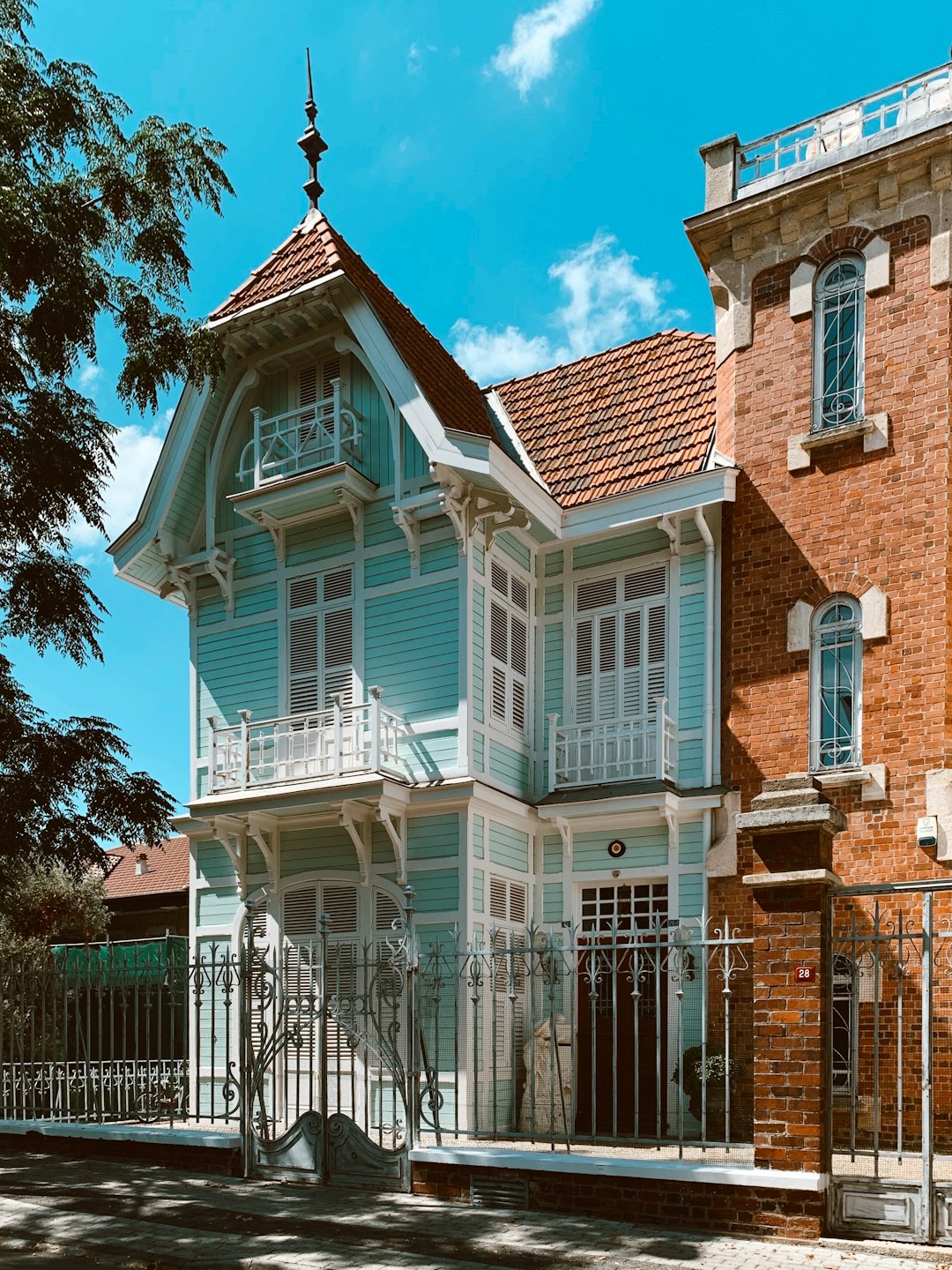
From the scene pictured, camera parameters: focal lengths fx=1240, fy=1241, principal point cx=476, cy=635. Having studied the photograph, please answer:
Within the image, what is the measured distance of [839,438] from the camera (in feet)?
48.2

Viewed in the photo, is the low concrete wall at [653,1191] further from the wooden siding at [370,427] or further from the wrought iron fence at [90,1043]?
the wooden siding at [370,427]

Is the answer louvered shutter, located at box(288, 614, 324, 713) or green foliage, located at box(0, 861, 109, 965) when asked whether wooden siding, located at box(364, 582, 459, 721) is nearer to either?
louvered shutter, located at box(288, 614, 324, 713)

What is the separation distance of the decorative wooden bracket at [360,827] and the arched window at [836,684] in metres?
5.33

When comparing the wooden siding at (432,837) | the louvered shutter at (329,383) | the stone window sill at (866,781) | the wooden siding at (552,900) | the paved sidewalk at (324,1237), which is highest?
the louvered shutter at (329,383)

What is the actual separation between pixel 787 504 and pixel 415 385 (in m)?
4.75

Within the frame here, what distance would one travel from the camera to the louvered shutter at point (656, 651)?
15625 mm

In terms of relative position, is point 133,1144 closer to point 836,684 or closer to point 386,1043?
point 386,1043

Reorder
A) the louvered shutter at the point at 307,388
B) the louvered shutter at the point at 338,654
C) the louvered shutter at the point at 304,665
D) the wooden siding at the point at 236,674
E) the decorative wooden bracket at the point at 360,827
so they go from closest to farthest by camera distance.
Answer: the decorative wooden bracket at the point at 360,827
the louvered shutter at the point at 338,654
the louvered shutter at the point at 304,665
the wooden siding at the point at 236,674
the louvered shutter at the point at 307,388

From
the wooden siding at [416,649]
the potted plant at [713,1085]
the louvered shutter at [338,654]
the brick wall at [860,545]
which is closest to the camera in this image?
the potted plant at [713,1085]

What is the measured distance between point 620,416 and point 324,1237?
11.6 meters

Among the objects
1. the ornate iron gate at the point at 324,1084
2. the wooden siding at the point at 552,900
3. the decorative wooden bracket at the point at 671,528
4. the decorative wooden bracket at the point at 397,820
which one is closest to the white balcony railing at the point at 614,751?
the wooden siding at the point at 552,900

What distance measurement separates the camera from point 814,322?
15.3 meters

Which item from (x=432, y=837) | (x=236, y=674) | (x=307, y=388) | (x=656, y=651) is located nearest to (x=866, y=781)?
(x=656, y=651)

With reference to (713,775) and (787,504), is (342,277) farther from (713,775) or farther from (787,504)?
(713,775)
